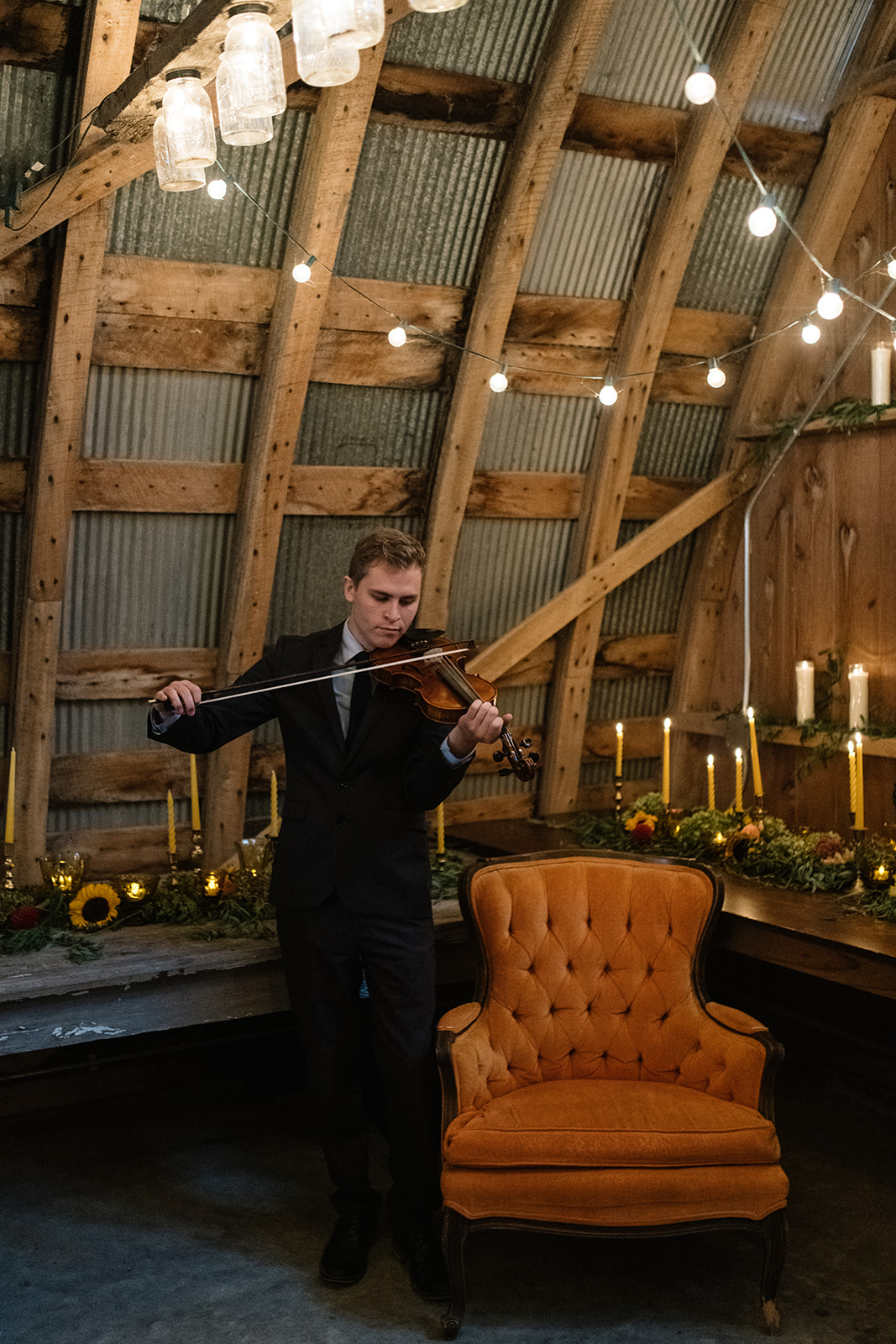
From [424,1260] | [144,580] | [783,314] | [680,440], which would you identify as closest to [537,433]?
[680,440]

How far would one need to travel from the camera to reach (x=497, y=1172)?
2824 mm

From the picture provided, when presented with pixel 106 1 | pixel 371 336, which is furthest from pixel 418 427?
pixel 106 1

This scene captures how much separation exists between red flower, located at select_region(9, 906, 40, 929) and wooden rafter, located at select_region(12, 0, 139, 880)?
2.53ft

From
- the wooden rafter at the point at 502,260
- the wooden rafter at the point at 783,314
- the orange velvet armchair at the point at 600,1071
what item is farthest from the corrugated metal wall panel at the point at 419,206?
the orange velvet armchair at the point at 600,1071

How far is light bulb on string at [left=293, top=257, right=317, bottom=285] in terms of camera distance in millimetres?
3832

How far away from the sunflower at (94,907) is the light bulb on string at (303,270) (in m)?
1.91

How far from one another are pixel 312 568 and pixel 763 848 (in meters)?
1.88

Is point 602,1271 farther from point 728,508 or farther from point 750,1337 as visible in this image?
point 728,508

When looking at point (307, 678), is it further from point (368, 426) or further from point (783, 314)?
point (783, 314)

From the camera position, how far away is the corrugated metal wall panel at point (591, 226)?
170 inches

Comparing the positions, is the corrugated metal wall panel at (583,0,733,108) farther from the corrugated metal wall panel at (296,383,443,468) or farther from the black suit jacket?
the black suit jacket

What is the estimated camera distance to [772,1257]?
2.84m

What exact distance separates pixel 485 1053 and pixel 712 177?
3.07 metres

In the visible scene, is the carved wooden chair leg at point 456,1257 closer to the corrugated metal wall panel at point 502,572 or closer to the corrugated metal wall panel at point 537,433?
the corrugated metal wall panel at point 502,572
